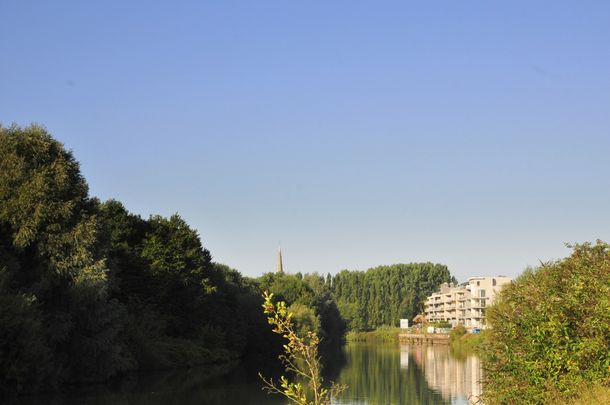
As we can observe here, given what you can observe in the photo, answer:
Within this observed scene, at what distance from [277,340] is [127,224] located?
31.9 metres

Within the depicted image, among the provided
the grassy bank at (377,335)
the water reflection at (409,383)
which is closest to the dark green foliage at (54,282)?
Result: the water reflection at (409,383)

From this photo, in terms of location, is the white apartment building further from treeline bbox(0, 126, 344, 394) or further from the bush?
treeline bbox(0, 126, 344, 394)

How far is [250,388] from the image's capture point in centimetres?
4703

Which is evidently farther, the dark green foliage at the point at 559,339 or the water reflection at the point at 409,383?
the water reflection at the point at 409,383

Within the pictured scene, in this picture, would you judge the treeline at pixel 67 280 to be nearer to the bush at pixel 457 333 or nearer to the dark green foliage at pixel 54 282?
the dark green foliage at pixel 54 282

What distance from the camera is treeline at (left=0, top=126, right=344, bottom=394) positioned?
37.9m

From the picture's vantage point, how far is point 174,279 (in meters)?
69.1

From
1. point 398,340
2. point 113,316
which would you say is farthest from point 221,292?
point 398,340

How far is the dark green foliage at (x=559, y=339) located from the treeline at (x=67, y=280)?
24.1m

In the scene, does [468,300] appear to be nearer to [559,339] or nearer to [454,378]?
[454,378]

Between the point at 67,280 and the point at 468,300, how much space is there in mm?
139249

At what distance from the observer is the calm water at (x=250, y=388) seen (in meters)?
39.1

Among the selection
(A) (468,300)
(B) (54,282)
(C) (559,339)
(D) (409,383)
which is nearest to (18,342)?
(B) (54,282)

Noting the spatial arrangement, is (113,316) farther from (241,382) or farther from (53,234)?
(241,382)
